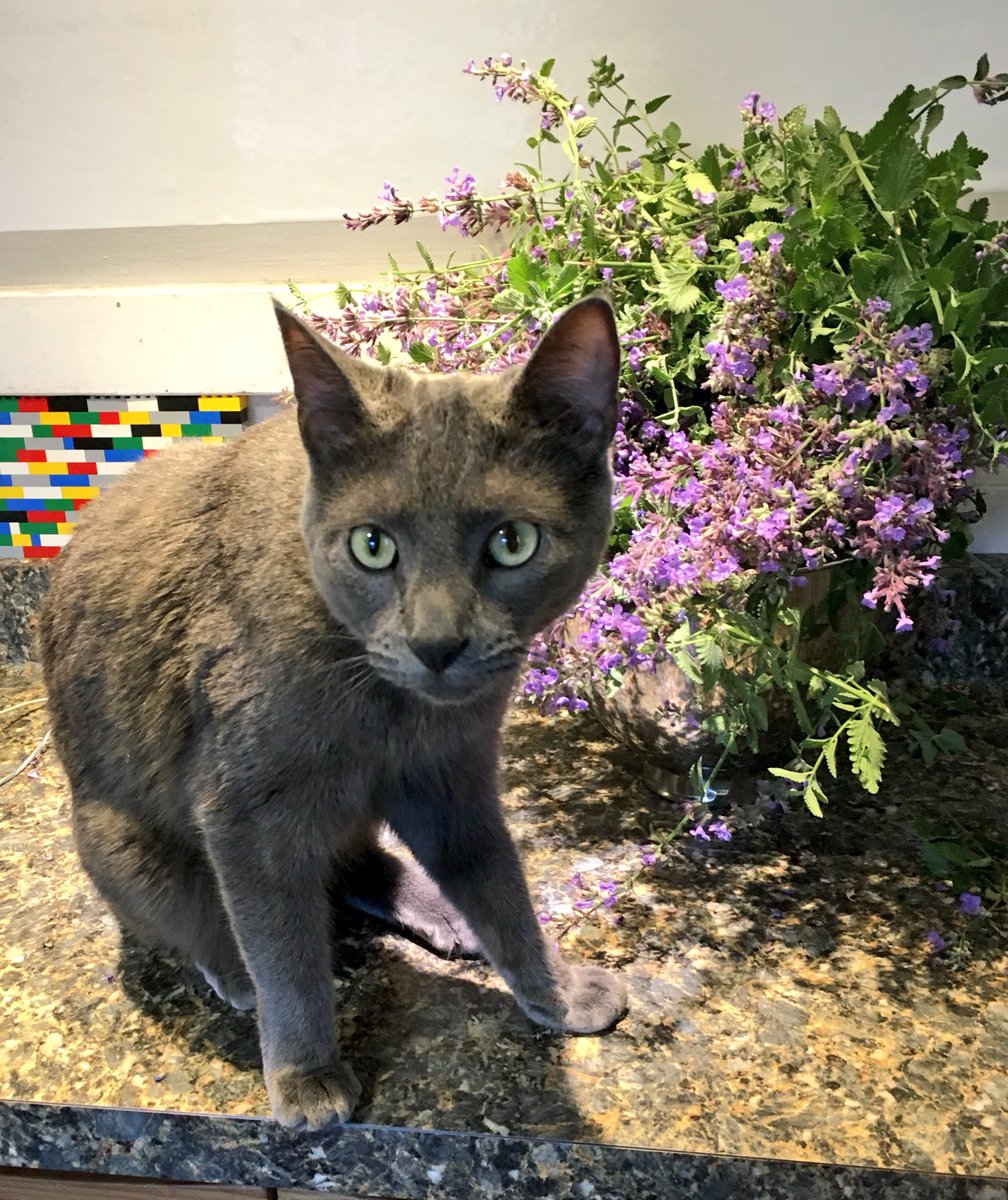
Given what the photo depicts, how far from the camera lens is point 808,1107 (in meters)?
0.64

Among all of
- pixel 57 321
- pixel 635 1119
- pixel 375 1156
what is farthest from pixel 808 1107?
pixel 57 321

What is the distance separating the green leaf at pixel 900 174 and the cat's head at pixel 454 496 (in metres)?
0.33

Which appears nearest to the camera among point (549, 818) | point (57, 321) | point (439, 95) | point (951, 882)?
point (951, 882)

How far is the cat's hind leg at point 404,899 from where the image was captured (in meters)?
0.81

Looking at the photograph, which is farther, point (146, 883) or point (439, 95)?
point (439, 95)

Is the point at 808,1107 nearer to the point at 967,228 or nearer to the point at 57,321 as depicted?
the point at 967,228

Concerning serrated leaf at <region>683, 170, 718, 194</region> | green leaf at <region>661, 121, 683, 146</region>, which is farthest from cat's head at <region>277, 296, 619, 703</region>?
green leaf at <region>661, 121, 683, 146</region>

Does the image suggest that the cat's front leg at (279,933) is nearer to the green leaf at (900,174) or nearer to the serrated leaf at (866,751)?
the serrated leaf at (866,751)

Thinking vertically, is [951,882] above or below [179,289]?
below

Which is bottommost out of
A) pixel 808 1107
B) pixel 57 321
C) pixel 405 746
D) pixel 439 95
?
pixel 808 1107

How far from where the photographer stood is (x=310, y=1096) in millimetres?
637

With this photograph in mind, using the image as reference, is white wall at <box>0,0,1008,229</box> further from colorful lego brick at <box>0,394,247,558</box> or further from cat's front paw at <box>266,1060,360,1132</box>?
cat's front paw at <box>266,1060,360,1132</box>

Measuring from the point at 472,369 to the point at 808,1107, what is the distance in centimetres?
69

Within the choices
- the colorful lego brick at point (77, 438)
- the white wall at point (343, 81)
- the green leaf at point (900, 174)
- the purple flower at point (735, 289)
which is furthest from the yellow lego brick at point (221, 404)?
the green leaf at point (900, 174)
